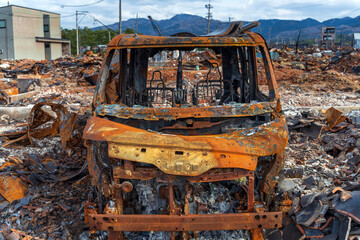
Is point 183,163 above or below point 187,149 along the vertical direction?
below

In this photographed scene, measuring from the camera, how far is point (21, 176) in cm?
478

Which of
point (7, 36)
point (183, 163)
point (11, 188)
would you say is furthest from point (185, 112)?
point (7, 36)

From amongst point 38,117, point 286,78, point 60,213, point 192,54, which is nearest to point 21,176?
point 60,213

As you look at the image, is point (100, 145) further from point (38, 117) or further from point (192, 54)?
point (192, 54)

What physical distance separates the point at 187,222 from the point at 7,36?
41885mm

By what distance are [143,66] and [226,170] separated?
9.47ft

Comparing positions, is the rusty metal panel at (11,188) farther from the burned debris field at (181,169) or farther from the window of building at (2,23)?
the window of building at (2,23)

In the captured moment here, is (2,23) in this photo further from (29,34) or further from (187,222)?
(187,222)

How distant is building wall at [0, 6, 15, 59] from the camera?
37500 mm

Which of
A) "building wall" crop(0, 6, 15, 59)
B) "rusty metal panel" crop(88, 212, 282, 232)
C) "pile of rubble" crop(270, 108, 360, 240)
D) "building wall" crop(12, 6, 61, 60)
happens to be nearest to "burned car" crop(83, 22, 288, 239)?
"rusty metal panel" crop(88, 212, 282, 232)

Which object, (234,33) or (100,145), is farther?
(234,33)

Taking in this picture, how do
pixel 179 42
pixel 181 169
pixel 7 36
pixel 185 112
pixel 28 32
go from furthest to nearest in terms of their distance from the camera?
pixel 28 32 → pixel 7 36 → pixel 179 42 → pixel 185 112 → pixel 181 169

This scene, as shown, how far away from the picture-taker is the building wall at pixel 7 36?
123ft

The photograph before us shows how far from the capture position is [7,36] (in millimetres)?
37750
